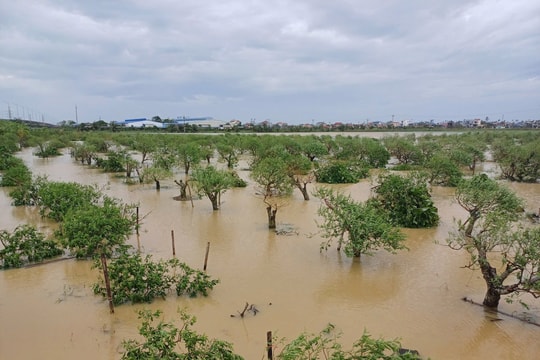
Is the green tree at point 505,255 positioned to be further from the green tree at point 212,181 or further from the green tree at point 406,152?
the green tree at point 406,152

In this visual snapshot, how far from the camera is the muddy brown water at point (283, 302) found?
889 cm

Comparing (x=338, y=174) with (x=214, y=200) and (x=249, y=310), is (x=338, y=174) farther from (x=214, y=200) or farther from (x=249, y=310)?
(x=249, y=310)

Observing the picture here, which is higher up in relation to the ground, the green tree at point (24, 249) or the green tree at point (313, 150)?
the green tree at point (313, 150)

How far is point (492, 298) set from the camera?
33.3ft

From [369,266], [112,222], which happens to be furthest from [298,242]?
[112,222]

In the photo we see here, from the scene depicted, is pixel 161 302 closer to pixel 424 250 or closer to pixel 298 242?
pixel 298 242

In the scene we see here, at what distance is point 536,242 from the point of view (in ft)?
29.2

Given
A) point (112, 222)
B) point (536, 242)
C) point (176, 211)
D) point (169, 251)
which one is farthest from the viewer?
point (176, 211)

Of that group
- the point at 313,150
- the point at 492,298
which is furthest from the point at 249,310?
the point at 313,150

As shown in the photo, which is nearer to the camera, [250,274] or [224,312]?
[224,312]

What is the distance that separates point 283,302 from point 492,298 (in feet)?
16.8

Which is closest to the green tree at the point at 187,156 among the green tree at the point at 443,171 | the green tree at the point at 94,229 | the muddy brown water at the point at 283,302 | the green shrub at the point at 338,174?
the green shrub at the point at 338,174

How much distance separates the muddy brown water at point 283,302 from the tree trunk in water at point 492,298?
241mm

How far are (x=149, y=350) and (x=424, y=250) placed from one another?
11.3 meters
